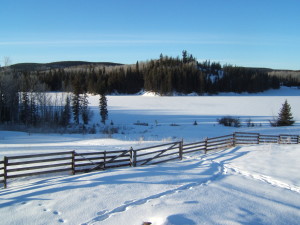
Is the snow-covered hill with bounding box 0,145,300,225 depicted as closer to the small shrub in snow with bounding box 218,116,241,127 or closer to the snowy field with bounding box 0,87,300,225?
the snowy field with bounding box 0,87,300,225

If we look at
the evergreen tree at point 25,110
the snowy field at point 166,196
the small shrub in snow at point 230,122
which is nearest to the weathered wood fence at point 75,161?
the snowy field at point 166,196

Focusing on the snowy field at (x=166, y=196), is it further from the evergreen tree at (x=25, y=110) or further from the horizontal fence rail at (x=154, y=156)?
the evergreen tree at (x=25, y=110)

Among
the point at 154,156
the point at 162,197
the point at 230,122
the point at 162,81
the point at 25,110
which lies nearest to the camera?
the point at 162,197

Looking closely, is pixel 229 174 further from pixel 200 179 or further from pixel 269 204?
pixel 269 204

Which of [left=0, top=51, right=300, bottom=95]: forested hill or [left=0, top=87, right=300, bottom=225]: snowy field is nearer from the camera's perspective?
[left=0, top=87, right=300, bottom=225]: snowy field

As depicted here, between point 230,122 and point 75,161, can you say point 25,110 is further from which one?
point 75,161

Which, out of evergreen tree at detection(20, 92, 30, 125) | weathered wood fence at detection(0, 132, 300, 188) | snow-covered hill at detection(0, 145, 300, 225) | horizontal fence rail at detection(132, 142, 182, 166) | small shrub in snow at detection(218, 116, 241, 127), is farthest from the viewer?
evergreen tree at detection(20, 92, 30, 125)

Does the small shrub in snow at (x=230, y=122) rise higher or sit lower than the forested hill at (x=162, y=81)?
lower

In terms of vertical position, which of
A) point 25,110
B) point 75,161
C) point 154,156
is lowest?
point 154,156

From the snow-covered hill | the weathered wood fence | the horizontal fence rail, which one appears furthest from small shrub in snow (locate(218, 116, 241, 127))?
the snow-covered hill

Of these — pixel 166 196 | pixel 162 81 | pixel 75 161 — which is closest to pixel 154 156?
pixel 75 161

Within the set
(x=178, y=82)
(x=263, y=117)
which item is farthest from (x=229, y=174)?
(x=178, y=82)

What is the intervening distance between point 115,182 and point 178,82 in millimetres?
98179

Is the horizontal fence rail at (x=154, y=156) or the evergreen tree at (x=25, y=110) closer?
the horizontal fence rail at (x=154, y=156)
